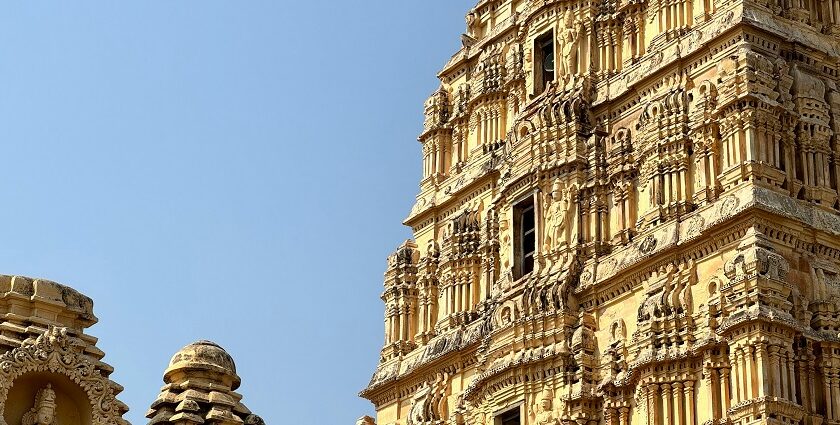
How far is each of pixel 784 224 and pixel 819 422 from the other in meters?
3.38

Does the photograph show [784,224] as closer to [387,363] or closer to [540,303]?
[540,303]

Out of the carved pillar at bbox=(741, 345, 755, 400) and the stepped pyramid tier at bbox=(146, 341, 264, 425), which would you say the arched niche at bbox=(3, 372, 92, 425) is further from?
the carved pillar at bbox=(741, 345, 755, 400)

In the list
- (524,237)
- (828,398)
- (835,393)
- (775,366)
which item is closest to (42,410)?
Result: (775,366)

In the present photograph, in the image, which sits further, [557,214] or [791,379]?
[557,214]

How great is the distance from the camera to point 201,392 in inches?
1025

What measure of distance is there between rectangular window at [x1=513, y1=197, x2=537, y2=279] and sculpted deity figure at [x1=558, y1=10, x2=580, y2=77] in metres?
2.77

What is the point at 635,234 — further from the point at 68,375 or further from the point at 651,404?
the point at 68,375

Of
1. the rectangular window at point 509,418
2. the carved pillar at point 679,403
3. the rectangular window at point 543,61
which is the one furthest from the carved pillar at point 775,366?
the rectangular window at point 543,61

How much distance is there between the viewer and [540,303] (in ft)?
114

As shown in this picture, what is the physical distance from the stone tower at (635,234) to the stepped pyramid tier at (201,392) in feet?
Result: 27.9

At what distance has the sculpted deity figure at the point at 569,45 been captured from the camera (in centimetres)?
3734

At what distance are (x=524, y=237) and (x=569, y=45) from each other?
12.7 feet

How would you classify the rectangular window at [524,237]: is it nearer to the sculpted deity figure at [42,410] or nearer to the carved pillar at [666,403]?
the carved pillar at [666,403]

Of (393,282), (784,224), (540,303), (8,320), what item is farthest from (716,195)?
(8,320)
